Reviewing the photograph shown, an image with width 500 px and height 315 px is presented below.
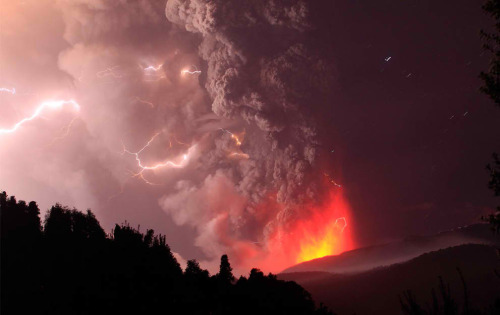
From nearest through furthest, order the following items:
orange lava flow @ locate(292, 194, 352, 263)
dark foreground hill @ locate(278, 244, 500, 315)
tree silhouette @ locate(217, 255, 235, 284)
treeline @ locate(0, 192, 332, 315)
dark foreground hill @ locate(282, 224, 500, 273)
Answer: treeline @ locate(0, 192, 332, 315), tree silhouette @ locate(217, 255, 235, 284), dark foreground hill @ locate(278, 244, 500, 315), dark foreground hill @ locate(282, 224, 500, 273), orange lava flow @ locate(292, 194, 352, 263)

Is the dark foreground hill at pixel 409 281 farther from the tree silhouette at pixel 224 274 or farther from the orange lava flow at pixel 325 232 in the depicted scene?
the tree silhouette at pixel 224 274

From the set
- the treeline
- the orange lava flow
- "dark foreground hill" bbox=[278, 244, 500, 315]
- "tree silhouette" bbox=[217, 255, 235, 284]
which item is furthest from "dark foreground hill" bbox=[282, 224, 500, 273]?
the treeline

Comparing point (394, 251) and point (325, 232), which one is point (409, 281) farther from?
point (325, 232)

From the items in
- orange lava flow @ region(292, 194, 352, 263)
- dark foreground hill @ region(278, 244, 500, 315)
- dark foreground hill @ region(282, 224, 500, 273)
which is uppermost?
orange lava flow @ region(292, 194, 352, 263)

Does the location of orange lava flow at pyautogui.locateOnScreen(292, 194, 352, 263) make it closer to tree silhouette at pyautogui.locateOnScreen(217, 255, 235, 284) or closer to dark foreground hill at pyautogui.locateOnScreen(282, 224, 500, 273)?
dark foreground hill at pyautogui.locateOnScreen(282, 224, 500, 273)

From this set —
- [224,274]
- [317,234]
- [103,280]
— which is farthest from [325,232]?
[103,280]

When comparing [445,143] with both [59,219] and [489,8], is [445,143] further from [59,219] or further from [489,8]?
[59,219]
